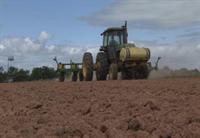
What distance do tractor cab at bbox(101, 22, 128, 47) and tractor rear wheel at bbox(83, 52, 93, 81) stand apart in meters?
2.06

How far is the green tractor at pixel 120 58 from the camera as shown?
25.8 metres

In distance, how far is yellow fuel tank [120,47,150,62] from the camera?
25281 mm

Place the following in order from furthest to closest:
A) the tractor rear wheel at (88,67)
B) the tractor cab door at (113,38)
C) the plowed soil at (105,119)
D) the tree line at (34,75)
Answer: the tree line at (34,75) < the tractor rear wheel at (88,67) < the tractor cab door at (113,38) < the plowed soil at (105,119)

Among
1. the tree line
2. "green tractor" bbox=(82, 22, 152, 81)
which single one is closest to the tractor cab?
"green tractor" bbox=(82, 22, 152, 81)

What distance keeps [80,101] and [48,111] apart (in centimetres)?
183

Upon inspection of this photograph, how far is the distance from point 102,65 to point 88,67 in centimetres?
182

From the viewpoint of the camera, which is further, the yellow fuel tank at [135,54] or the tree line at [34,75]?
the tree line at [34,75]

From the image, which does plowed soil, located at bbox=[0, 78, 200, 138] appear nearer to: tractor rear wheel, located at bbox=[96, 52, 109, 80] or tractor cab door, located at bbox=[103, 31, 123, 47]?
tractor cab door, located at bbox=[103, 31, 123, 47]

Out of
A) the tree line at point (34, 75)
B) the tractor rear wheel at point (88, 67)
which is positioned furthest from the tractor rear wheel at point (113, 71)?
the tree line at point (34, 75)

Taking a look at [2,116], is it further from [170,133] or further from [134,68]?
[134,68]

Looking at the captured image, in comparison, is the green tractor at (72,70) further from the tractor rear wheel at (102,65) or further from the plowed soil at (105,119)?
the plowed soil at (105,119)

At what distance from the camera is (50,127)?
764 cm

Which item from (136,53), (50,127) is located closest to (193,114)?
(50,127)

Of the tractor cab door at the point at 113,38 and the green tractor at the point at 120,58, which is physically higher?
the tractor cab door at the point at 113,38
